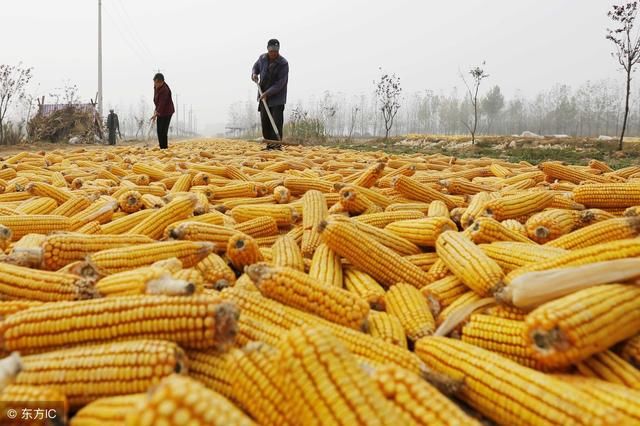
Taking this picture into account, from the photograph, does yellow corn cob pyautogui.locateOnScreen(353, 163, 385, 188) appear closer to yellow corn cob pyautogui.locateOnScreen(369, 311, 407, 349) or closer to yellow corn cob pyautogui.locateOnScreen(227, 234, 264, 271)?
yellow corn cob pyautogui.locateOnScreen(227, 234, 264, 271)

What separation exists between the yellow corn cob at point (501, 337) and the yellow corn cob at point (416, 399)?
0.50 meters

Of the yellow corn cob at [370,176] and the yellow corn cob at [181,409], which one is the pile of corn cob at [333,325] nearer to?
the yellow corn cob at [181,409]

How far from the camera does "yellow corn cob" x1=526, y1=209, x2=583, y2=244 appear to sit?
3016mm

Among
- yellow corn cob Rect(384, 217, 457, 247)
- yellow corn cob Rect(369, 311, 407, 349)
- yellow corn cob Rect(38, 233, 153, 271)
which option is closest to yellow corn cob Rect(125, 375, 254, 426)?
yellow corn cob Rect(369, 311, 407, 349)

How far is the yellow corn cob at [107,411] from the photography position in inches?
48.9

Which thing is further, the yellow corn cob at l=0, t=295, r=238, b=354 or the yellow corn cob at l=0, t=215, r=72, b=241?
the yellow corn cob at l=0, t=215, r=72, b=241

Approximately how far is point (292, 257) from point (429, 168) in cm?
549

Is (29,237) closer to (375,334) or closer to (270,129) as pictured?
(375,334)

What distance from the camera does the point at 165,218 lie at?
10.9ft

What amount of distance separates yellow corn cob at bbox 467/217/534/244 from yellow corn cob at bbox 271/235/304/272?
3.53 feet

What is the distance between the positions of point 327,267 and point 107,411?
144cm

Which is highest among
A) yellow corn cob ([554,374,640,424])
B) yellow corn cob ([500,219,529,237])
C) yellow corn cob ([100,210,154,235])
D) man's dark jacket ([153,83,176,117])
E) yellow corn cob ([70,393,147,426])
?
man's dark jacket ([153,83,176,117])

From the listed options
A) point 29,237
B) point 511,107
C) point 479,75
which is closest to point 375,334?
point 29,237

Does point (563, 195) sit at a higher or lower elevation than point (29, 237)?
higher
